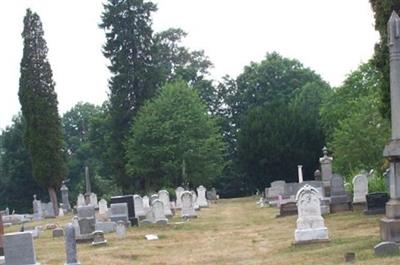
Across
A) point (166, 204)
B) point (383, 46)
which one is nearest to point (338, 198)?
point (383, 46)

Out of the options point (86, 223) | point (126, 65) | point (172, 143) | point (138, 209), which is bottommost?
point (138, 209)

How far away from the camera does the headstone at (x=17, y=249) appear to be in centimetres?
1295

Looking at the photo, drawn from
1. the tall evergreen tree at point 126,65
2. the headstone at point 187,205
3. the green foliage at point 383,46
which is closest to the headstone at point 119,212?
the headstone at point 187,205

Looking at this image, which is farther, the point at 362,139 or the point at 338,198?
the point at 362,139

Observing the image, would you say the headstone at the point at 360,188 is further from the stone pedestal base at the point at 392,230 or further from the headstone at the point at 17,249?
the headstone at the point at 17,249

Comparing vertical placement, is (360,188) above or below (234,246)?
above

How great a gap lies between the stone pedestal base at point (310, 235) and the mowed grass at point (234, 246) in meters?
0.26

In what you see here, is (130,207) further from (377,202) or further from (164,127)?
(164,127)

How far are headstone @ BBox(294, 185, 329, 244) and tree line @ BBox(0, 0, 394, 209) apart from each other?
1733cm

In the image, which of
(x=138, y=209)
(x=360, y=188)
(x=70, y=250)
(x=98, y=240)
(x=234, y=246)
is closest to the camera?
(x=70, y=250)

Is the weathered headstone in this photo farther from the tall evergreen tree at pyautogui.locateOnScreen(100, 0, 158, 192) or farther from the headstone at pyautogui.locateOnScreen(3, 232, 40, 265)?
the tall evergreen tree at pyautogui.locateOnScreen(100, 0, 158, 192)

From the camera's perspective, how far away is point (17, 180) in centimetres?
6512

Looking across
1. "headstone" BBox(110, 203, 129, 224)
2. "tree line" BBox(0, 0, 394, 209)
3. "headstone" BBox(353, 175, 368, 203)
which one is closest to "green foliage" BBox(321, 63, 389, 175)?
"tree line" BBox(0, 0, 394, 209)

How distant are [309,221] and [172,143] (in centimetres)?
3122
